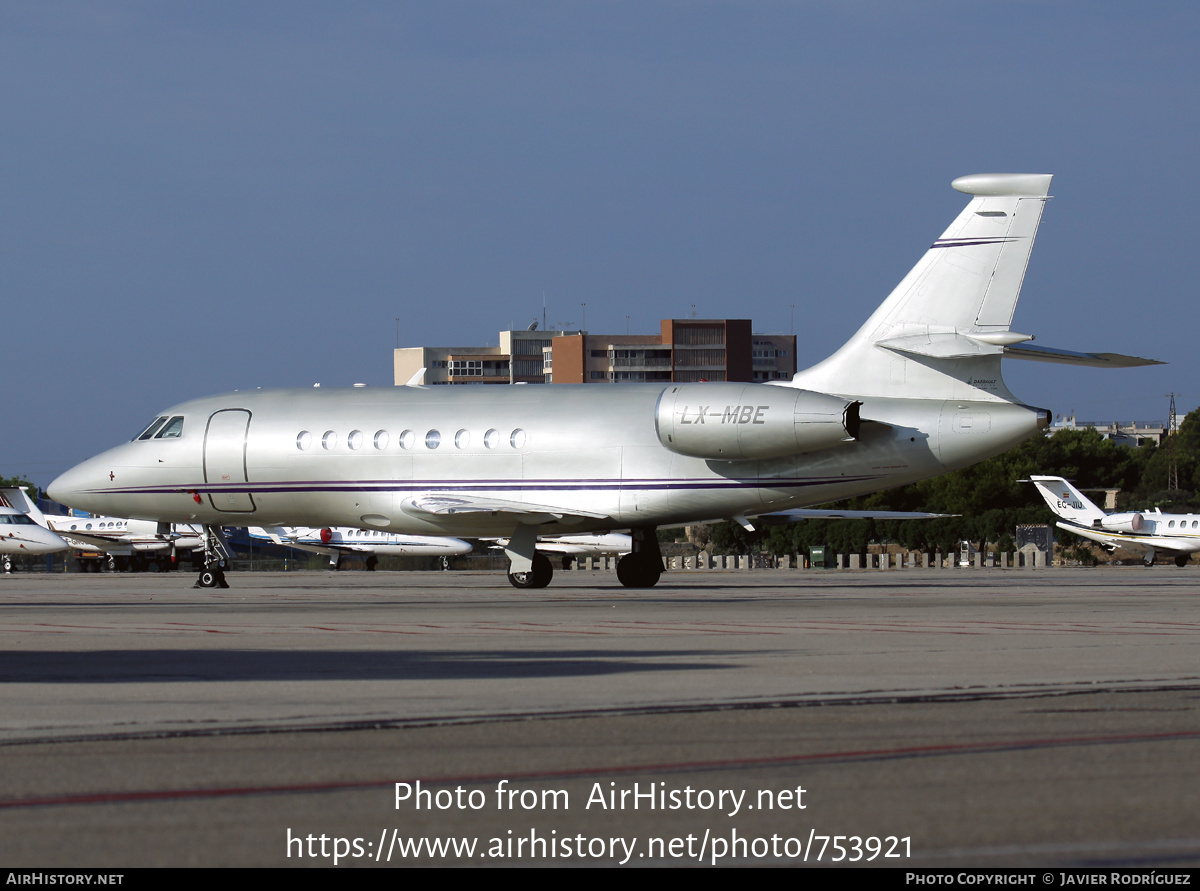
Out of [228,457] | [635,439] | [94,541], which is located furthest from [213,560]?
[94,541]

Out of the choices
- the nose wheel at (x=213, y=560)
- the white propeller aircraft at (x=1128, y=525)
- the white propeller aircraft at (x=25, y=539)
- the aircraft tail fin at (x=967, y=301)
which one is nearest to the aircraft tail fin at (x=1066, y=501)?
the white propeller aircraft at (x=1128, y=525)

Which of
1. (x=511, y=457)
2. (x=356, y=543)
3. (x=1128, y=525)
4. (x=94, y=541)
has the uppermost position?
(x=511, y=457)

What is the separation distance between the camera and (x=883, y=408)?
28.3 meters

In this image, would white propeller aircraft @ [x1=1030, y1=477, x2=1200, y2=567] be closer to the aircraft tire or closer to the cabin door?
the aircraft tire

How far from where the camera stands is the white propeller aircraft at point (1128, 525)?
6912 cm

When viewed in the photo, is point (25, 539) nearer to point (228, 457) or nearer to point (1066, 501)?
point (228, 457)

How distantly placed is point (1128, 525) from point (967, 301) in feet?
154

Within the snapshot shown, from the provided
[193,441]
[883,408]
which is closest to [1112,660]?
[883,408]

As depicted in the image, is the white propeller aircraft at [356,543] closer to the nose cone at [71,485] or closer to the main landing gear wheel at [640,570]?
the nose cone at [71,485]

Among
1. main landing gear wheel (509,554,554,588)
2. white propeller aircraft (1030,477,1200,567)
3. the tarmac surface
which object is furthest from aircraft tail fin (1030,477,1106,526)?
the tarmac surface

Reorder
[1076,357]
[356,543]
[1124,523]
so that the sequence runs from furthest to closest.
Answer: [356,543] < [1124,523] < [1076,357]

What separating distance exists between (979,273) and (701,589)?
362 inches

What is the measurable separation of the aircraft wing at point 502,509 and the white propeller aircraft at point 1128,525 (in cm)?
4813

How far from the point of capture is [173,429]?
1319 inches
